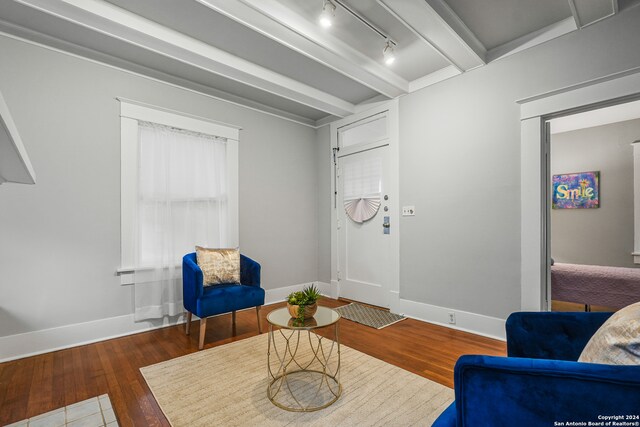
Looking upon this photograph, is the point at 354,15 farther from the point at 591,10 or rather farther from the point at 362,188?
the point at 362,188

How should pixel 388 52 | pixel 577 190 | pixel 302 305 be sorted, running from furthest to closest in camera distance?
pixel 577 190, pixel 388 52, pixel 302 305

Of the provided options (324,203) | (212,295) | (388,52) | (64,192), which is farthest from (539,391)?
(324,203)

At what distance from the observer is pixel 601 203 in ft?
15.2

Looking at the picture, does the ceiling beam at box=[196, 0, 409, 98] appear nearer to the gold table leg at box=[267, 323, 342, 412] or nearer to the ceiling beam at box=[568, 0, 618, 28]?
the ceiling beam at box=[568, 0, 618, 28]

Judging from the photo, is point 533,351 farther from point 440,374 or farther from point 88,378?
point 88,378

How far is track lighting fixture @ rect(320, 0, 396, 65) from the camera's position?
2273mm

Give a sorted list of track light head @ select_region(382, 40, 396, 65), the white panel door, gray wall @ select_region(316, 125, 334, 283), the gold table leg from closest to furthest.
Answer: the gold table leg < track light head @ select_region(382, 40, 396, 65) < the white panel door < gray wall @ select_region(316, 125, 334, 283)

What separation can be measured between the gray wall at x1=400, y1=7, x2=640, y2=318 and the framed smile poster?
307cm

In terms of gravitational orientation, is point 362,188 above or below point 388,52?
below

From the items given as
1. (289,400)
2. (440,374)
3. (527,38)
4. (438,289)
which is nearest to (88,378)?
(289,400)

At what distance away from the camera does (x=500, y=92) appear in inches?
114

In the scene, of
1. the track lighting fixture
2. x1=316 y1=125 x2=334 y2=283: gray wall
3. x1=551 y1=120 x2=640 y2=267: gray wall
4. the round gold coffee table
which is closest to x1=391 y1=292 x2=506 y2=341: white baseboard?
x1=316 y1=125 x2=334 y2=283: gray wall

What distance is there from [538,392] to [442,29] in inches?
99.9

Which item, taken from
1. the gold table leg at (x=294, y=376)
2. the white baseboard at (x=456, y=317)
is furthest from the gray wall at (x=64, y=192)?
the white baseboard at (x=456, y=317)
